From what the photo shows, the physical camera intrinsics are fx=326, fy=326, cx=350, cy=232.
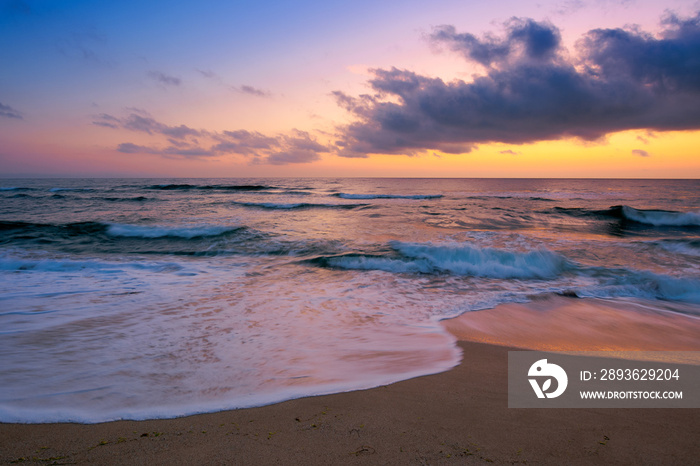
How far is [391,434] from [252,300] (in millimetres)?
3710

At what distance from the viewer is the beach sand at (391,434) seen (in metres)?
→ 1.88

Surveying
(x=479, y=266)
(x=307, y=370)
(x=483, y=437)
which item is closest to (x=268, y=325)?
(x=307, y=370)

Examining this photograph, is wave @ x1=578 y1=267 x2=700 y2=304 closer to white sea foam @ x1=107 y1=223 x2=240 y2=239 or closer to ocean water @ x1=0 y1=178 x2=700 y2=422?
ocean water @ x1=0 y1=178 x2=700 y2=422

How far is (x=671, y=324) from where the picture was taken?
461cm

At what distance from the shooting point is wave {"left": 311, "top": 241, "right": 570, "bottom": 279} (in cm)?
742

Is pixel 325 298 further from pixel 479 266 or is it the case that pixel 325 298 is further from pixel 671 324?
pixel 671 324

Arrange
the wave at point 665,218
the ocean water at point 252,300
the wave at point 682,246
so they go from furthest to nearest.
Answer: the wave at point 665,218
the wave at point 682,246
the ocean water at point 252,300

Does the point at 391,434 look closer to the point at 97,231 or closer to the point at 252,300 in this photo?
the point at 252,300

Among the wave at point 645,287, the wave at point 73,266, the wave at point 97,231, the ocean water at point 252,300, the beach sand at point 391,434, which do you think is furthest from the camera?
the wave at point 97,231

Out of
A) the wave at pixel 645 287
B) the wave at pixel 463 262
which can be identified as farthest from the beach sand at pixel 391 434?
the wave at pixel 463 262

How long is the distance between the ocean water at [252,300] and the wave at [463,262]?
1.9 inches

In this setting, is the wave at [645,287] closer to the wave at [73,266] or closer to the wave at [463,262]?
the wave at [463,262]

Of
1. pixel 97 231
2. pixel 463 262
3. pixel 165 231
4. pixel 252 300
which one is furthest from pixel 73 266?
pixel 463 262

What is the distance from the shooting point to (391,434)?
6.83 ft
